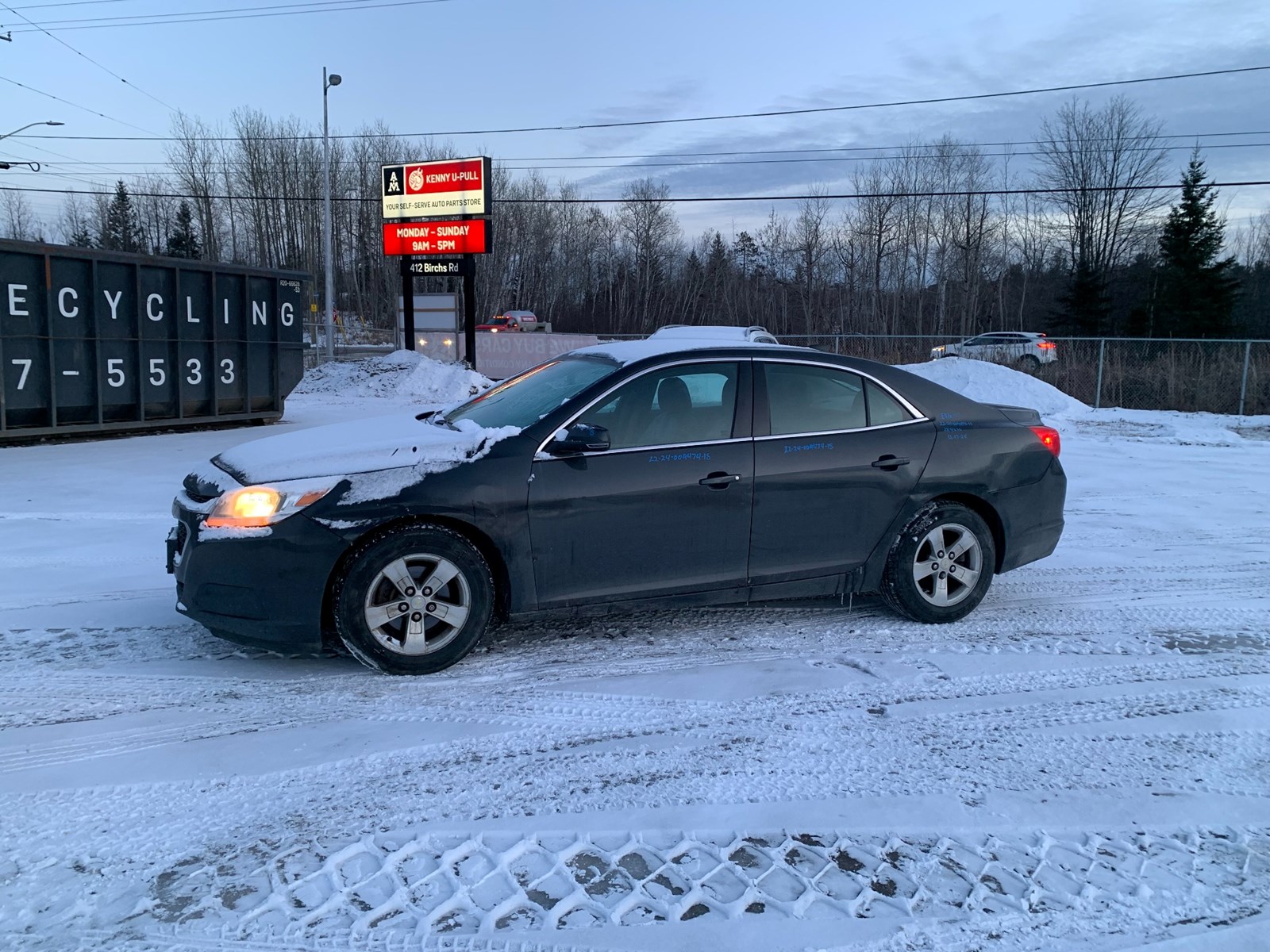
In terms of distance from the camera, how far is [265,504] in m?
4.39

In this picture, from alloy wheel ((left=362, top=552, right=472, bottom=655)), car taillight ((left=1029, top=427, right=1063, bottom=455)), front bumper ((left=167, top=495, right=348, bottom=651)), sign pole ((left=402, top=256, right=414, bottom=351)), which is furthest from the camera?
sign pole ((left=402, top=256, right=414, bottom=351))

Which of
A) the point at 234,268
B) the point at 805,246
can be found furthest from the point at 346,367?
the point at 805,246

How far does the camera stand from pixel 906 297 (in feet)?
194

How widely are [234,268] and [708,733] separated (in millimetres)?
13756

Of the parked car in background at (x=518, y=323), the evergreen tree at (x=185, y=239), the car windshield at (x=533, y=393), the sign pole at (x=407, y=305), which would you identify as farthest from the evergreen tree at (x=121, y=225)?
the car windshield at (x=533, y=393)

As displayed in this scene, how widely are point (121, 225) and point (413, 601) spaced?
8013 cm

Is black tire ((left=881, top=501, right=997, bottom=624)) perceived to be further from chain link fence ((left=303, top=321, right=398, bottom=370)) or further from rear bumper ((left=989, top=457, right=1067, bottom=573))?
chain link fence ((left=303, top=321, right=398, bottom=370))

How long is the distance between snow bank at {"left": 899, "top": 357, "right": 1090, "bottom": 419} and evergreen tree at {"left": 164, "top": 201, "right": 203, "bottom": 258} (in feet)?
190

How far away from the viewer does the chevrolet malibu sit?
173 inches

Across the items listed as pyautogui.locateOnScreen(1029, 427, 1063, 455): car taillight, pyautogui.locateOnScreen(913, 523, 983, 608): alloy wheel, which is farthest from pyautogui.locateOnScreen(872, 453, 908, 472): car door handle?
pyautogui.locateOnScreen(1029, 427, 1063, 455): car taillight

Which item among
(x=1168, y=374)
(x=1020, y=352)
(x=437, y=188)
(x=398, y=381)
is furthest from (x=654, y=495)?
(x=437, y=188)

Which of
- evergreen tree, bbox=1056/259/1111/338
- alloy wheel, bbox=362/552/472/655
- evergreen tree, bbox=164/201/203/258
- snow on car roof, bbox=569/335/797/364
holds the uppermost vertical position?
evergreen tree, bbox=164/201/203/258

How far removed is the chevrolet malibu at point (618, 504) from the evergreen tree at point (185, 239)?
6705cm

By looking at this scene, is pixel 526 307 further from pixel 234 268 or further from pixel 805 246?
pixel 234 268
